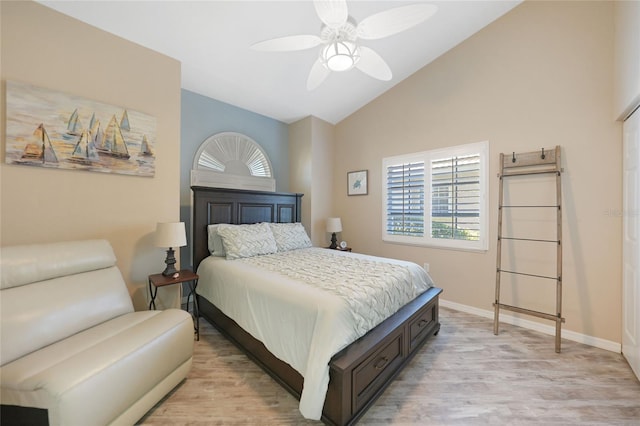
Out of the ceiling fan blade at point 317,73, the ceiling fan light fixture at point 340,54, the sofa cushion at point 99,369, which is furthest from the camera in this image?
the ceiling fan blade at point 317,73

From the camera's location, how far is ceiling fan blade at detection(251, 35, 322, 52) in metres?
1.80

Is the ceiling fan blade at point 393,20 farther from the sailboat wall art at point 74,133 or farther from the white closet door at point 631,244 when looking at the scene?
the sailboat wall art at point 74,133

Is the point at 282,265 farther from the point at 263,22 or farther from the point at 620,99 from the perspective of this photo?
the point at 620,99

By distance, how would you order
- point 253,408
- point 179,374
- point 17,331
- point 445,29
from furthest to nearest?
point 445,29
point 179,374
point 253,408
point 17,331

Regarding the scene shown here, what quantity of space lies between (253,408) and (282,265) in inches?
44.0

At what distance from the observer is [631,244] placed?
205 centimetres

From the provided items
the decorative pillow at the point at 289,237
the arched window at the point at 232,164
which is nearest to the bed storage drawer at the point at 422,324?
the decorative pillow at the point at 289,237

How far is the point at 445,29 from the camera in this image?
2.91 m

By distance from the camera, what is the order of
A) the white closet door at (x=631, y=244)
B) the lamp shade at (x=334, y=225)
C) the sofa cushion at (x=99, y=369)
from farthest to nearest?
the lamp shade at (x=334, y=225) < the white closet door at (x=631, y=244) < the sofa cushion at (x=99, y=369)

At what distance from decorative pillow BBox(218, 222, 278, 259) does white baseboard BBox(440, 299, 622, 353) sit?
2.46m

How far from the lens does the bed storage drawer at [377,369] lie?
4.95 ft

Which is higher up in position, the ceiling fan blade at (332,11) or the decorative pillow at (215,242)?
the ceiling fan blade at (332,11)

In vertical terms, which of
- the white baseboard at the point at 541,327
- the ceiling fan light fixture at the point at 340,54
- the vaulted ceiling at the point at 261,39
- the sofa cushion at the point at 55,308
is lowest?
the white baseboard at the point at 541,327

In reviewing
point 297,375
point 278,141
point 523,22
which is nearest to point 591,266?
point 523,22
